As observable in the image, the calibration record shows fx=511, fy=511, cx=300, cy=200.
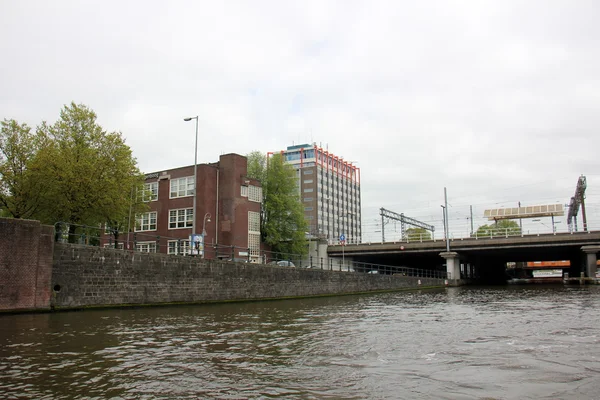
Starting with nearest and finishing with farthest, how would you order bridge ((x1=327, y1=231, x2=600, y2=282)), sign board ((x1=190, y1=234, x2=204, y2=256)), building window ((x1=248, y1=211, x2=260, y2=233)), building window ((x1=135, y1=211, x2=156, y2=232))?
sign board ((x1=190, y1=234, x2=204, y2=256)) < building window ((x1=135, y1=211, x2=156, y2=232)) < building window ((x1=248, y1=211, x2=260, y2=233)) < bridge ((x1=327, y1=231, x2=600, y2=282))

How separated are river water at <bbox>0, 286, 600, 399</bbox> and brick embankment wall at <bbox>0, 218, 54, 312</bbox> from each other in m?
2.31

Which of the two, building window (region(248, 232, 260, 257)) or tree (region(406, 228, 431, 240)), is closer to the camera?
building window (region(248, 232, 260, 257))

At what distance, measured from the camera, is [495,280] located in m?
89.4

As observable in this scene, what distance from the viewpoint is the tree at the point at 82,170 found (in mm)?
30953

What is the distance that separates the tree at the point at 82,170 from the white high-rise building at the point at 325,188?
11043 centimetres

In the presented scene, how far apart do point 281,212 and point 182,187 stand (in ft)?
51.5

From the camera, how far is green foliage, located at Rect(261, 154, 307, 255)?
2447 inches

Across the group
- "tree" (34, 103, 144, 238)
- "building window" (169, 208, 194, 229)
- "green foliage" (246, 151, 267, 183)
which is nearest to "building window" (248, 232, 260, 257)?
"building window" (169, 208, 194, 229)

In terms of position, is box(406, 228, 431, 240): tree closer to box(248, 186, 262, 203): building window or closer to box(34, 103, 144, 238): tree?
box(248, 186, 262, 203): building window

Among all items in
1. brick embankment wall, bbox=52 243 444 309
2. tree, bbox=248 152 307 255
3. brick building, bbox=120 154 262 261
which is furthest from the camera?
tree, bbox=248 152 307 255

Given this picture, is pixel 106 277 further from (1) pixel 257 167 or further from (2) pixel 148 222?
(1) pixel 257 167

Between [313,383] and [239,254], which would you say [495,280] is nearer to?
[239,254]

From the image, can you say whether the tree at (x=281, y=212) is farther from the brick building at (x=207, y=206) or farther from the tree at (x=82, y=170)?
the tree at (x=82, y=170)

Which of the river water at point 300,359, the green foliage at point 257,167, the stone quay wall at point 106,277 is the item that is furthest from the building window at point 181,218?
the river water at point 300,359
